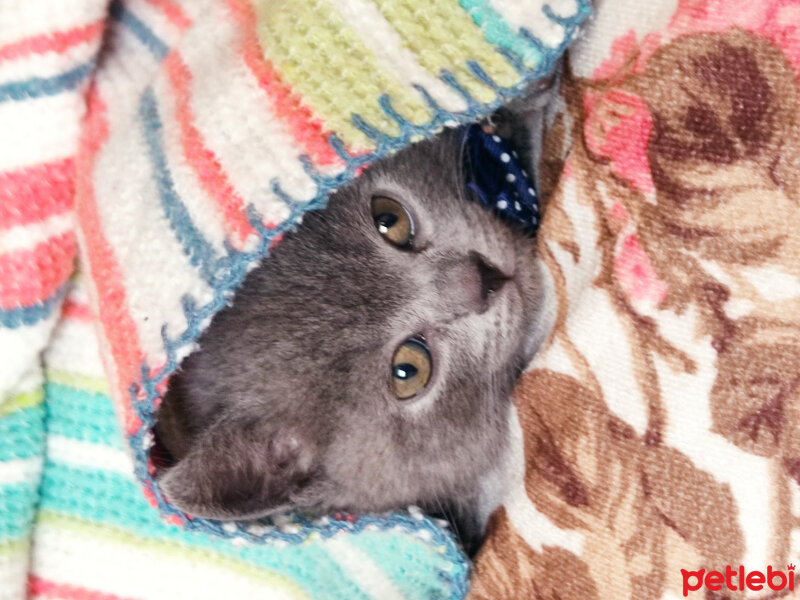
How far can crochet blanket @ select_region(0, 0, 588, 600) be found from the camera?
33.7 inches

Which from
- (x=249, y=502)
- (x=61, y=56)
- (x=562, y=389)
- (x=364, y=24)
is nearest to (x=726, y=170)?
(x=562, y=389)

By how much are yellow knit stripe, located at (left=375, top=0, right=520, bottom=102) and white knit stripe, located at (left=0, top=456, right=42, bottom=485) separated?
0.82m

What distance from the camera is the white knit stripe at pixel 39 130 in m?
1.02

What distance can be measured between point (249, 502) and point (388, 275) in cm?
37

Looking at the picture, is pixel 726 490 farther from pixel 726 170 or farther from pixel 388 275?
pixel 388 275

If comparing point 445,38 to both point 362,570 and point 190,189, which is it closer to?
point 190,189

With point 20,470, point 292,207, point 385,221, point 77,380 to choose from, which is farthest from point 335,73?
point 20,470

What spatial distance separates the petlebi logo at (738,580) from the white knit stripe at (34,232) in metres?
0.93

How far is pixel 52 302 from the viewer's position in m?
1.09

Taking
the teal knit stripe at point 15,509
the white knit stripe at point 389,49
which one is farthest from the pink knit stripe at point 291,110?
the teal knit stripe at point 15,509

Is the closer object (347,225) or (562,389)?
(562,389)

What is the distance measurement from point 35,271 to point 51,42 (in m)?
0.32

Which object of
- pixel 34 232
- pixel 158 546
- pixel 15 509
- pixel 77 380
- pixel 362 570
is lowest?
pixel 362 570

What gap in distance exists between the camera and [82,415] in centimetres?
116
